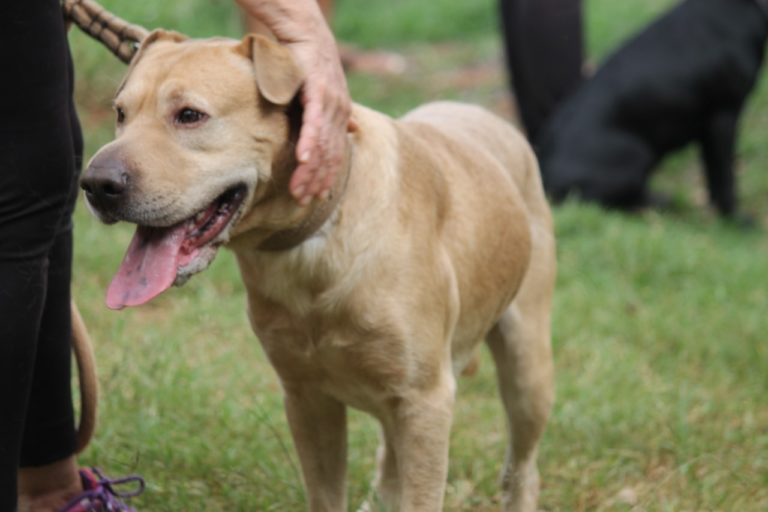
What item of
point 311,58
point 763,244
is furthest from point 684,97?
point 311,58

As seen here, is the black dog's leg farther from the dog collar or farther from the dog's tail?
the dog collar

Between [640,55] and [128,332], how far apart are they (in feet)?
Result: 14.5

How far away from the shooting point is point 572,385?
506cm

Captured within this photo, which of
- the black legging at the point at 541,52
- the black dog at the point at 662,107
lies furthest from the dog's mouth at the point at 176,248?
the black legging at the point at 541,52

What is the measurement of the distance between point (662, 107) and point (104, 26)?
5.48 meters

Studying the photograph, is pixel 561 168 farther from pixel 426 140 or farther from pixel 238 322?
pixel 426 140

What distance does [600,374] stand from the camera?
5.17 m

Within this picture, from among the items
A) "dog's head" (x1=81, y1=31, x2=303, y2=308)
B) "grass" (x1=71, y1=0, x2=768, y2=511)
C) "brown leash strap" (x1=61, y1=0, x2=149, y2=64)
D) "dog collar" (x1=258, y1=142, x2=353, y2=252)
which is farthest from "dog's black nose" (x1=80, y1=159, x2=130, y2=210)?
"grass" (x1=71, y1=0, x2=768, y2=511)

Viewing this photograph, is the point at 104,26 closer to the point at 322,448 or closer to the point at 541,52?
the point at 322,448

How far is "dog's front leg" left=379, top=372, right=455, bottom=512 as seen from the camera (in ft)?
10.2

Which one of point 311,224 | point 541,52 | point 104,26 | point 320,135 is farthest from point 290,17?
point 541,52

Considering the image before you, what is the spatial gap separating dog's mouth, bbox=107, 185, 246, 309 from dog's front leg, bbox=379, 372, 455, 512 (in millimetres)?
661

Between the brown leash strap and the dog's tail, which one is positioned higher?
the brown leash strap

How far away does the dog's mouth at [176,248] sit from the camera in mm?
2635
